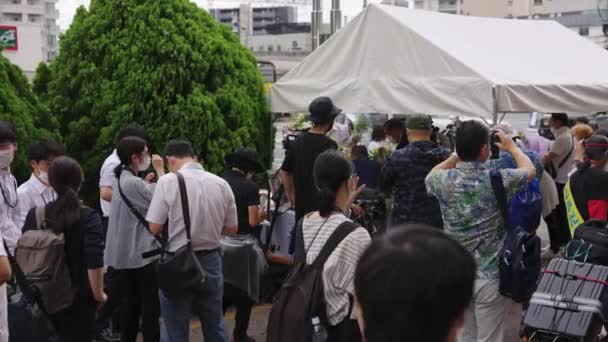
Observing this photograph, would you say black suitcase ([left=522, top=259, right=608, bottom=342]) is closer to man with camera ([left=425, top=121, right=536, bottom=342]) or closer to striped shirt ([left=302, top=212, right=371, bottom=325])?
man with camera ([left=425, top=121, right=536, bottom=342])

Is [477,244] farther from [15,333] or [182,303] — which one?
[15,333]

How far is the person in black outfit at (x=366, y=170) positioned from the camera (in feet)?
26.3

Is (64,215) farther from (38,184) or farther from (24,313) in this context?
(38,184)

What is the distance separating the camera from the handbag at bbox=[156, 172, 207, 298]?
5.05 metres

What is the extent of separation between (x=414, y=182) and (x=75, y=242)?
244cm

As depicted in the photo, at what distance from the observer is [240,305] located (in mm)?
6418

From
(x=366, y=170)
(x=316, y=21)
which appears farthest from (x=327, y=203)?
(x=316, y=21)

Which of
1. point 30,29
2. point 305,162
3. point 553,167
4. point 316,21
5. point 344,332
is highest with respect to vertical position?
point 30,29

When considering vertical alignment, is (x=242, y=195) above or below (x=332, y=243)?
below

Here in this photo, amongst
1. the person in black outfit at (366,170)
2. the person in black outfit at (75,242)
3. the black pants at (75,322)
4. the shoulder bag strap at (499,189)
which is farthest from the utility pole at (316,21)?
the black pants at (75,322)

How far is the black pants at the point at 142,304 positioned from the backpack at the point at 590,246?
3.01 meters

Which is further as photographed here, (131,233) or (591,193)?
(591,193)

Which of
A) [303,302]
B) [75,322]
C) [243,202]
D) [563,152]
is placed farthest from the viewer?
[563,152]

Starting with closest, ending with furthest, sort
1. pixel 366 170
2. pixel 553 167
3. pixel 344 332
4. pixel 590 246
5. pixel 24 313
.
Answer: pixel 344 332, pixel 24 313, pixel 590 246, pixel 366 170, pixel 553 167
